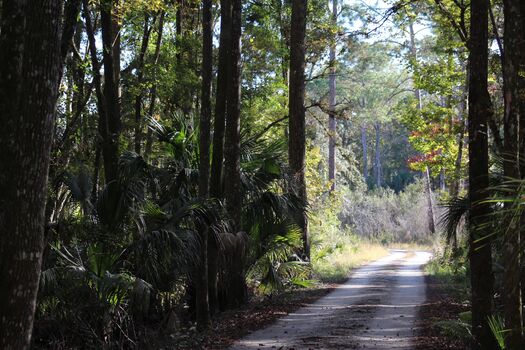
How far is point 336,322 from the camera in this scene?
1217 cm

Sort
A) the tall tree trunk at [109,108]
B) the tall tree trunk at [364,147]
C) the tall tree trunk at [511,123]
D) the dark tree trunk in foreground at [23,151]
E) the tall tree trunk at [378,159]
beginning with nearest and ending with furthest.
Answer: the dark tree trunk in foreground at [23,151] < the tall tree trunk at [511,123] < the tall tree trunk at [109,108] < the tall tree trunk at [378,159] < the tall tree trunk at [364,147]

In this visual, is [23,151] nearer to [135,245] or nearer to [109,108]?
[135,245]

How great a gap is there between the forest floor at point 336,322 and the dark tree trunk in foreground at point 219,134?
84 cm

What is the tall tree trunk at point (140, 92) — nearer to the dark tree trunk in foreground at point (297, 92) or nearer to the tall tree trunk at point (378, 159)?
the dark tree trunk in foreground at point (297, 92)

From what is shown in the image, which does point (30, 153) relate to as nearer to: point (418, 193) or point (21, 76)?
point (21, 76)

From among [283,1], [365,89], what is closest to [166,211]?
[283,1]

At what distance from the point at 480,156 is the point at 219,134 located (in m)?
5.91

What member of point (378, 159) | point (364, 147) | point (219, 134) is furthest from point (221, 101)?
point (364, 147)

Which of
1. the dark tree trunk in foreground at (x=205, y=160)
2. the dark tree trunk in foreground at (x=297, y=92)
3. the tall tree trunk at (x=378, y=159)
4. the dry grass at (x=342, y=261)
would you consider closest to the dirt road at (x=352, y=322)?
the dark tree trunk in foreground at (x=205, y=160)

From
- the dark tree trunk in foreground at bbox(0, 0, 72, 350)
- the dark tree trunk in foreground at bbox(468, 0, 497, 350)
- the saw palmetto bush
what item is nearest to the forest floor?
the saw palmetto bush

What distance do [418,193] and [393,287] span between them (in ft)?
116

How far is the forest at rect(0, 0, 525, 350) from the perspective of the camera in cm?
596

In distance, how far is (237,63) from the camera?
44.6 feet

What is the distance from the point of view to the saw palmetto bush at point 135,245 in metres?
9.84
